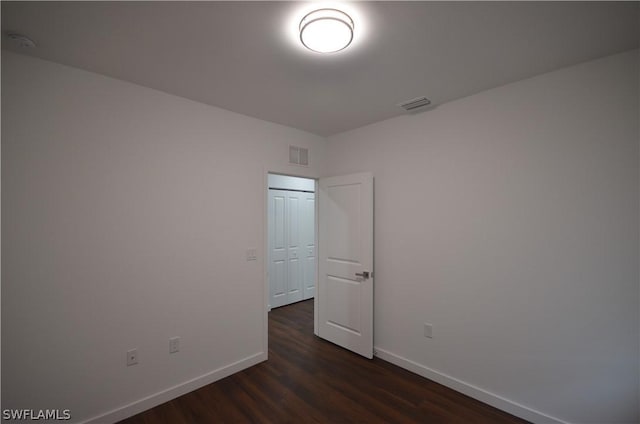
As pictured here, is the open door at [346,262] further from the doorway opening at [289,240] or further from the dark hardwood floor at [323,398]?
the doorway opening at [289,240]

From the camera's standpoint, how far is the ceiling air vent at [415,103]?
248 cm

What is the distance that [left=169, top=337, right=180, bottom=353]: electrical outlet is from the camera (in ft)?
7.63

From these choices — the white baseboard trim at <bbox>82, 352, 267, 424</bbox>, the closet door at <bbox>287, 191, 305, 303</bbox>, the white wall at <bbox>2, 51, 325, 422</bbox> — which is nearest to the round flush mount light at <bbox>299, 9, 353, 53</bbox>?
the white wall at <bbox>2, 51, 325, 422</bbox>

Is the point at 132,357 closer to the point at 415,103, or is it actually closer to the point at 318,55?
the point at 318,55

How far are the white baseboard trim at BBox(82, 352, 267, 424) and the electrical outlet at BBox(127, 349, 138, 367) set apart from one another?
0.30 m

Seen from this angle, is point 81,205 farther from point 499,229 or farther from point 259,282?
point 499,229

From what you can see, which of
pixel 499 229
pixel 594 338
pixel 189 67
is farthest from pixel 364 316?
pixel 189 67

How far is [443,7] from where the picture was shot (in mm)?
1386

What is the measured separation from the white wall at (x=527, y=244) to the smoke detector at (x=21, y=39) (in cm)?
292

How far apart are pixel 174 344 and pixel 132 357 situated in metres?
0.31

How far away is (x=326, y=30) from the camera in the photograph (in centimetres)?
147

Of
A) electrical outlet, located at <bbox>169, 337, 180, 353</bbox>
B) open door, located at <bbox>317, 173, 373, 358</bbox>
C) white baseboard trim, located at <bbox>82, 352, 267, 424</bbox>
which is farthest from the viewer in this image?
open door, located at <bbox>317, 173, 373, 358</bbox>

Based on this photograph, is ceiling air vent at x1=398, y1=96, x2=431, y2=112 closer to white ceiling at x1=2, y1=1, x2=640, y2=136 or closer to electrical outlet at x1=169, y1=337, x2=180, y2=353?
white ceiling at x1=2, y1=1, x2=640, y2=136

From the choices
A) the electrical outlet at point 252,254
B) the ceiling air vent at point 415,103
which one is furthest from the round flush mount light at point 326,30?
the electrical outlet at point 252,254
